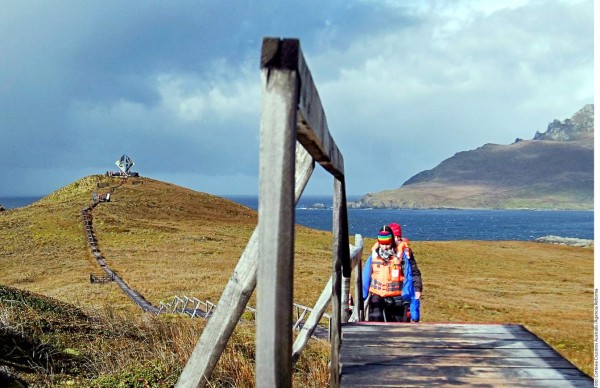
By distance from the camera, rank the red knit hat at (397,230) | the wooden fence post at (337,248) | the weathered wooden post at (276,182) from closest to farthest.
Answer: the weathered wooden post at (276,182)
the wooden fence post at (337,248)
the red knit hat at (397,230)

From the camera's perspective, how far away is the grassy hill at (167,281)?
6117 millimetres

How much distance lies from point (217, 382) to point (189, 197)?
252 ft

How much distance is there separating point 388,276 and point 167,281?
26.2 meters

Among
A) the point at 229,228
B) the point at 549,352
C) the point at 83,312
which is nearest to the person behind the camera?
the point at 549,352

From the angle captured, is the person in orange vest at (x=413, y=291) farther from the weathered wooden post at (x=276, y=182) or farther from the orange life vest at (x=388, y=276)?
the weathered wooden post at (x=276, y=182)

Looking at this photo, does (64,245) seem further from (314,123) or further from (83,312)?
(314,123)

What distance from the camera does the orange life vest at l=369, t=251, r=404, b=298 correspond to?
7754mm

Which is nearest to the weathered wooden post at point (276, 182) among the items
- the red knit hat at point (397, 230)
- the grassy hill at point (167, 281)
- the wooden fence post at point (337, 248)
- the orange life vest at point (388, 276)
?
the wooden fence post at point (337, 248)

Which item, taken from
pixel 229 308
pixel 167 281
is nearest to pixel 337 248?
pixel 229 308

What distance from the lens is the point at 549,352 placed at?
15.6ft

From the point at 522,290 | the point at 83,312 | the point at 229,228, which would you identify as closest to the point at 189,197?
the point at 229,228

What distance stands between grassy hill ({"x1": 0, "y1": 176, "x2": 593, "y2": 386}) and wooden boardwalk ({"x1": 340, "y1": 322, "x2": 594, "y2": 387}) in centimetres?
129

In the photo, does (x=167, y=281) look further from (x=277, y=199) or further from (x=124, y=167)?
(x=124, y=167)

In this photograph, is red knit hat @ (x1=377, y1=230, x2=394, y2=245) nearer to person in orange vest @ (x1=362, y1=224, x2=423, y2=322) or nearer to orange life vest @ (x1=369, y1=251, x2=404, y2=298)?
person in orange vest @ (x1=362, y1=224, x2=423, y2=322)
